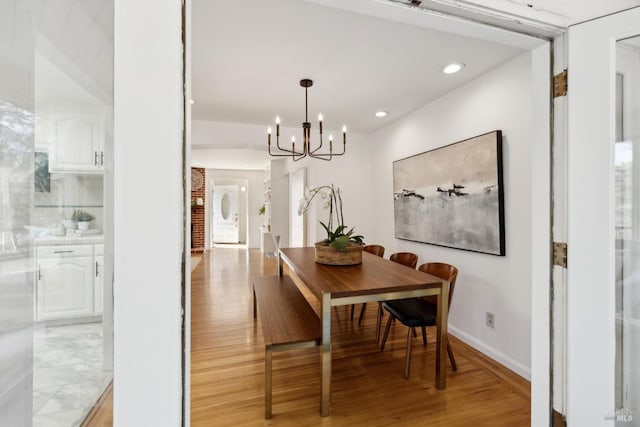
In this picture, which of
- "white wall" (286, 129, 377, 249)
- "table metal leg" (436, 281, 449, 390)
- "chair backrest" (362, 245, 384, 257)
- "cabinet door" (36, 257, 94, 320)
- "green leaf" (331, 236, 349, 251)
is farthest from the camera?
"white wall" (286, 129, 377, 249)

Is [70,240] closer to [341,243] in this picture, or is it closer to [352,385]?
[341,243]

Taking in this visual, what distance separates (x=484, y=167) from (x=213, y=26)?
2.25m

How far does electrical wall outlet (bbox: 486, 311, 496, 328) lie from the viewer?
235cm

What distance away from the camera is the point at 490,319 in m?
2.38

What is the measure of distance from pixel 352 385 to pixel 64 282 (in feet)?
6.14

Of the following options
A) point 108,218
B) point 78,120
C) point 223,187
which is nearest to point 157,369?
point 108,218

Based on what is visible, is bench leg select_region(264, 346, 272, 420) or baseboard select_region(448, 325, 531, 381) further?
baseboard select_region(448, 325, 531, 381)

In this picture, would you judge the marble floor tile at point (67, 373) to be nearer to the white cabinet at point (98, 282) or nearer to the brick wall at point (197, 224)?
the white cabinet at point (98, 282)

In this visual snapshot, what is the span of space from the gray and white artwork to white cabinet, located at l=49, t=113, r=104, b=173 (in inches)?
98.1

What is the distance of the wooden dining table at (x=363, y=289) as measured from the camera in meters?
1.65

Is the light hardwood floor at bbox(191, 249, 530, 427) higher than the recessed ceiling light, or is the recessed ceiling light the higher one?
the recessed ceiling light

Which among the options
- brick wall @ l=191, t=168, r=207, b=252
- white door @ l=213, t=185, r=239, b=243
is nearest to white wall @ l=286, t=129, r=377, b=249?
brick wall @ l=191, t=168, r=207, b=252

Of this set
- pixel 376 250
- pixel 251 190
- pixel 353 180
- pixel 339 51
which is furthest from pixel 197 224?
pixel 339 51

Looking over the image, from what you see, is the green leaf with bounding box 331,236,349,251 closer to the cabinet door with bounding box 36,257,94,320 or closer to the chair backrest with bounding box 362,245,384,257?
the chair backrest with bounding box 362,245,384,257
